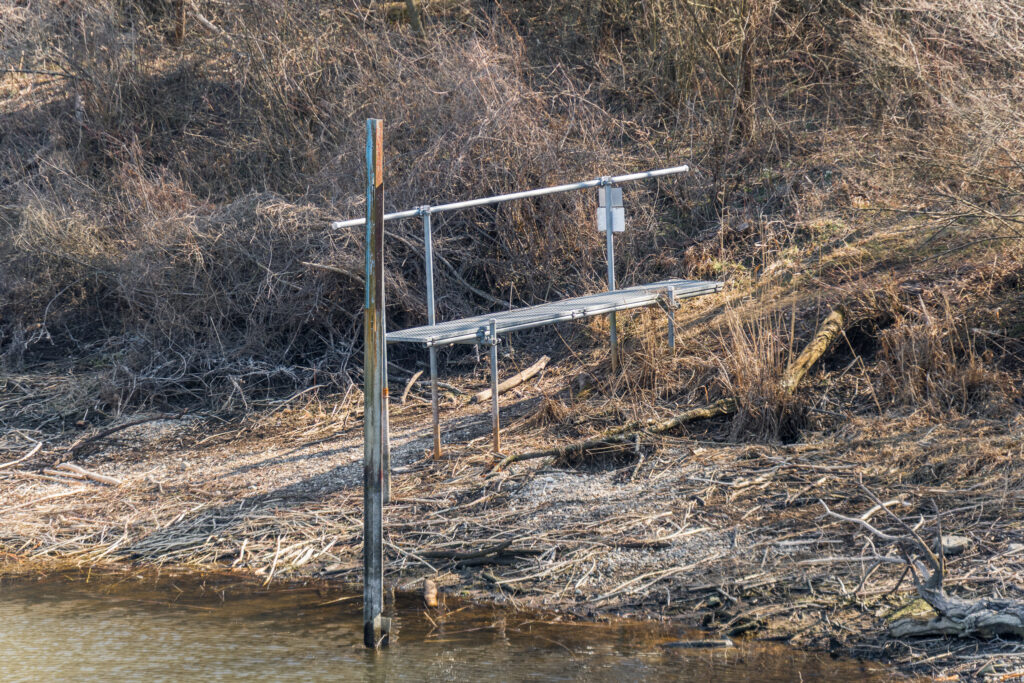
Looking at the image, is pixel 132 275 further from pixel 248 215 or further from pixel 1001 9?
pixel 1001 9

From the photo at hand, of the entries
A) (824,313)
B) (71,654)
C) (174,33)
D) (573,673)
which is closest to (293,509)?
(71,654)

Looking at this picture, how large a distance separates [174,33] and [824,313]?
37.1 feet

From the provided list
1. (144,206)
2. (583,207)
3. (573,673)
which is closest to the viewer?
(573,673)

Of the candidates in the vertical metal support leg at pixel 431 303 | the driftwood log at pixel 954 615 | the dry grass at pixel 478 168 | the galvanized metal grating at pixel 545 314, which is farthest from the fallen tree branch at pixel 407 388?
the driftwood log at pixel 954 615

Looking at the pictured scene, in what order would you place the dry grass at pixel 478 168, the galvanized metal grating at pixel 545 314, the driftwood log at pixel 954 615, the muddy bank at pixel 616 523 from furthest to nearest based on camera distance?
the dry grass at pixel 478 168, the galvanized metal grating at pixel 545 314, the muddy bank at pixel 616 523, the driftwood log at pixel 954 615

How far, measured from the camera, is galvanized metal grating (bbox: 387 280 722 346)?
286 inches

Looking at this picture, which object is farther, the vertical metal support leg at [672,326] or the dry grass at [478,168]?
the dry grass at [478,168]

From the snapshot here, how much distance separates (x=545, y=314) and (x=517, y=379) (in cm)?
161

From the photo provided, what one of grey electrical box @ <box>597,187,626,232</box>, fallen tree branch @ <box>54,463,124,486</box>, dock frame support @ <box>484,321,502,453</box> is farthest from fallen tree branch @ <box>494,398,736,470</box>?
fallen tree branch @ <box>54,463,124,486</box>

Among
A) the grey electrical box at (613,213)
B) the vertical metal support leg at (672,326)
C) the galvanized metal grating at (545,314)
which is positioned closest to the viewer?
the galvanized metal grating at (545,314)

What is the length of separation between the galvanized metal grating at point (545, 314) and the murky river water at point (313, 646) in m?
1.79

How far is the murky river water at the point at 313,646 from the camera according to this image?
5.07 m

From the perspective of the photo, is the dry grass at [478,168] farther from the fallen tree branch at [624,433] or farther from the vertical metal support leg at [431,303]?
the vertical metal support leg at [431,303]

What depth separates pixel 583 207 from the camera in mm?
10688
